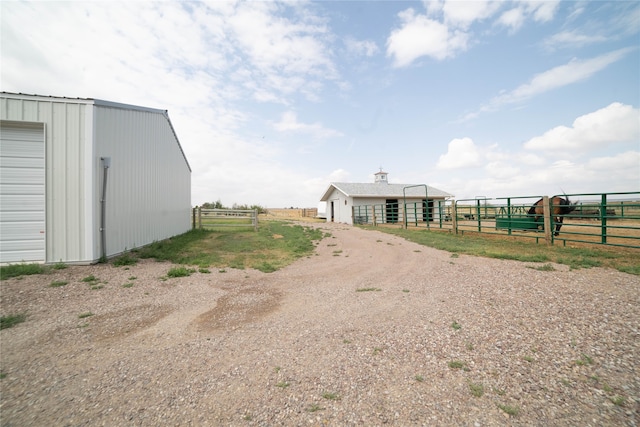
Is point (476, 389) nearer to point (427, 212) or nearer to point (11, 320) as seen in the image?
point (11, 320)

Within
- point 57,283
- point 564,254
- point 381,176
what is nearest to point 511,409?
point 57,283

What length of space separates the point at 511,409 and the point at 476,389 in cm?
27

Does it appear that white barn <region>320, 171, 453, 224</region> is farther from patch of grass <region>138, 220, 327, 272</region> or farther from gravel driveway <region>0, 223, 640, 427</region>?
gravel driveway <region>0, 223, 640, 427</region>

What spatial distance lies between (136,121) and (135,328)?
820 cm

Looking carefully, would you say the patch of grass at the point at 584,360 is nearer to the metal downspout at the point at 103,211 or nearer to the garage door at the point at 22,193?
the metal downspout at the point at 103,211

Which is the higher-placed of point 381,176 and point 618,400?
point 381,176

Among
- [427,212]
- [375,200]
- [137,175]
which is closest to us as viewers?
[137,175]

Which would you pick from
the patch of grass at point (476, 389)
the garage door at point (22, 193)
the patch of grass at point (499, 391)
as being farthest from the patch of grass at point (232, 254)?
the patch of grass at point (499, 391)

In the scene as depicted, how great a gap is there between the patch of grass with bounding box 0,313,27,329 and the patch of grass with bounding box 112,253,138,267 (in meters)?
2.95

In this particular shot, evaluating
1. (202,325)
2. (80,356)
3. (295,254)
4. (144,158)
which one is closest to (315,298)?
(202,325)

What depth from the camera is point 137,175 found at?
360 inches

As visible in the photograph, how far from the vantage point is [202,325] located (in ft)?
12.4

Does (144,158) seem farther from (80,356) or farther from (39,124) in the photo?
(80,356)

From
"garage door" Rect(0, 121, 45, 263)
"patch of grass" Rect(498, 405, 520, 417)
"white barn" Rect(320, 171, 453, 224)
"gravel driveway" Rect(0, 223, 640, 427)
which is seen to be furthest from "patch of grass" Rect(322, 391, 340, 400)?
"white barn" Rect(320, 171, 453, 224)
